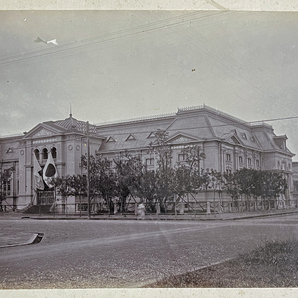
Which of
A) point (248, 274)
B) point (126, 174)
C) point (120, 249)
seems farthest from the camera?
point (126, 174)

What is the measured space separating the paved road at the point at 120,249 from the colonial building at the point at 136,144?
1.20 metres

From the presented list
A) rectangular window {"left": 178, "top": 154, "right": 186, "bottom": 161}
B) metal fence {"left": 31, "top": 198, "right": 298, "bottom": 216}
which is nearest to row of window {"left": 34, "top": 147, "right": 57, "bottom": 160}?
metal fence {"left": 31, "top": 198, "right": 298, "bottom": 216}

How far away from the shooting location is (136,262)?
21.2 ft

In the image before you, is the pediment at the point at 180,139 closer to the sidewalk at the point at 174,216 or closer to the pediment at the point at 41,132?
the sidewalk at the point at 174,216

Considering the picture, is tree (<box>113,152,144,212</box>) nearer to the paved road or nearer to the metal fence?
the metal fence

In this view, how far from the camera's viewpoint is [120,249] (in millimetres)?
7629

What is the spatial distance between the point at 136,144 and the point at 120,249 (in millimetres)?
2990

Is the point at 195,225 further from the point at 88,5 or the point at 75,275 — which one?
the point at 88,5

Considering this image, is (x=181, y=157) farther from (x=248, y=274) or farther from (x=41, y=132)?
Answer: (x=248, y=274)

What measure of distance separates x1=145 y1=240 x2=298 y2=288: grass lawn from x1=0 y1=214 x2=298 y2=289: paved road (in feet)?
1.13

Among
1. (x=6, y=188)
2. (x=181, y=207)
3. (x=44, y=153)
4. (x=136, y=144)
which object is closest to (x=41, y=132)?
(x=44, y=153)

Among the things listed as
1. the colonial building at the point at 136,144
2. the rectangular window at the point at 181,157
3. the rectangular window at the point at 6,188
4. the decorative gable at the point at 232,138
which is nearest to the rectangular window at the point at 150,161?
the colonial building at the point at 136,144

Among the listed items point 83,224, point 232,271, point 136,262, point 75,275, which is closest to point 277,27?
point 232,271

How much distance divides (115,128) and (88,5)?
308cm
